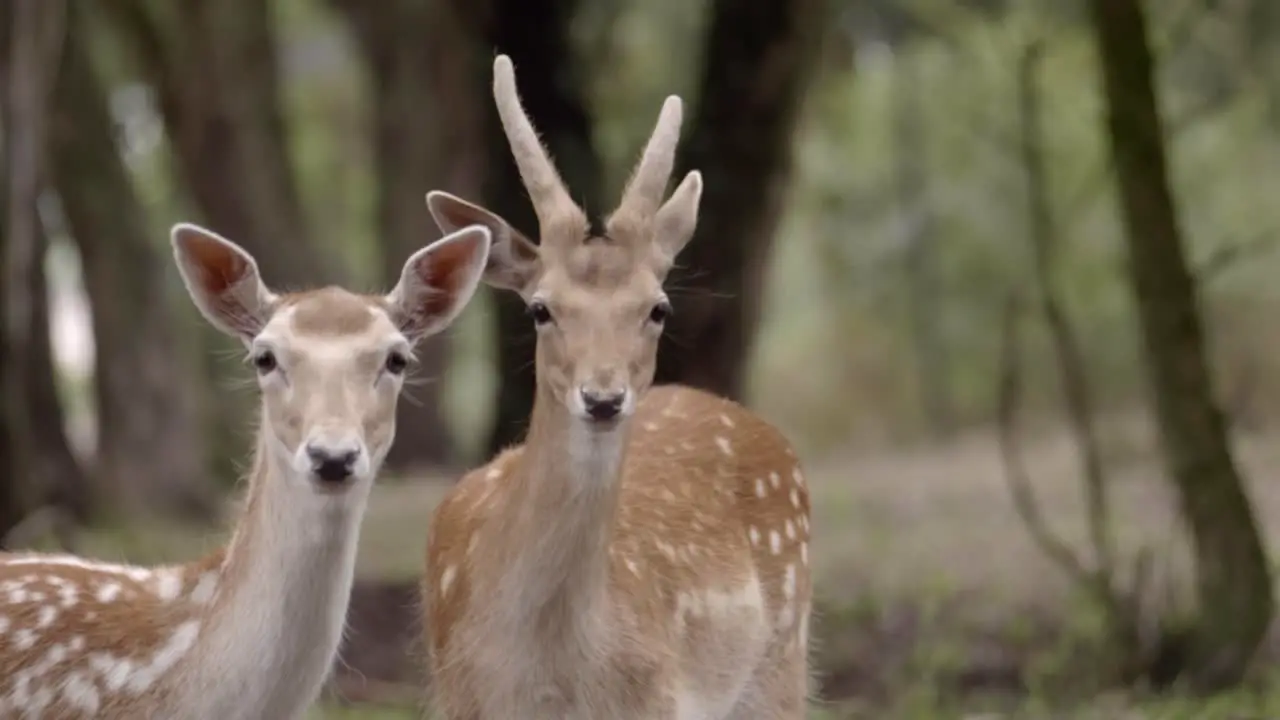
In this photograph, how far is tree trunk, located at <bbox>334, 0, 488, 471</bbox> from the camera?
16.3 m

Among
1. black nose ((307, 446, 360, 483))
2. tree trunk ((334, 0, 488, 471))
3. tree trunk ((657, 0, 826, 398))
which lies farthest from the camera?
tree trunk ((334, 0, 488, 471))

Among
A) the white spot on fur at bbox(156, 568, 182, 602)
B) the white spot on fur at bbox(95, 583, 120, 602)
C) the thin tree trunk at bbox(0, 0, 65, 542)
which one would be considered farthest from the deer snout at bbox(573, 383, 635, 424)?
the thin tree trunk at bbox(0, 0, 65, 542)

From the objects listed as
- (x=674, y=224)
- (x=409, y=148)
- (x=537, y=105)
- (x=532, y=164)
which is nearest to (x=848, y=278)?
(x=409, y=148)

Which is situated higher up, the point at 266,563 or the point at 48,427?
the point at 266,563

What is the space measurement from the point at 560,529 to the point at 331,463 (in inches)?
29.8

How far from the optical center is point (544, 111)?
9914 millimetres

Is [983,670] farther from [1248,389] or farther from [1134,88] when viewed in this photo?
[1248,389]

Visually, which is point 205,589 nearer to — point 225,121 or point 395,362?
point 395,362

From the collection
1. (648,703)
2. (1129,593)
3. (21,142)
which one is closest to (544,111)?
(21,142)

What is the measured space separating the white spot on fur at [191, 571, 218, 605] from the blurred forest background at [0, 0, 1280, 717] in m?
0.56

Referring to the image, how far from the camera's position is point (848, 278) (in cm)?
2222

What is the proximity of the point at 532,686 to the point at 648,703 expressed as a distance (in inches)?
12.9

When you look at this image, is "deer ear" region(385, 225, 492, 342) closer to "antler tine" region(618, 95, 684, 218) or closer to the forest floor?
"antler tine" region(618, 95, 684, 218)

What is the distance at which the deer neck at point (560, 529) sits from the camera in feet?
16.4
